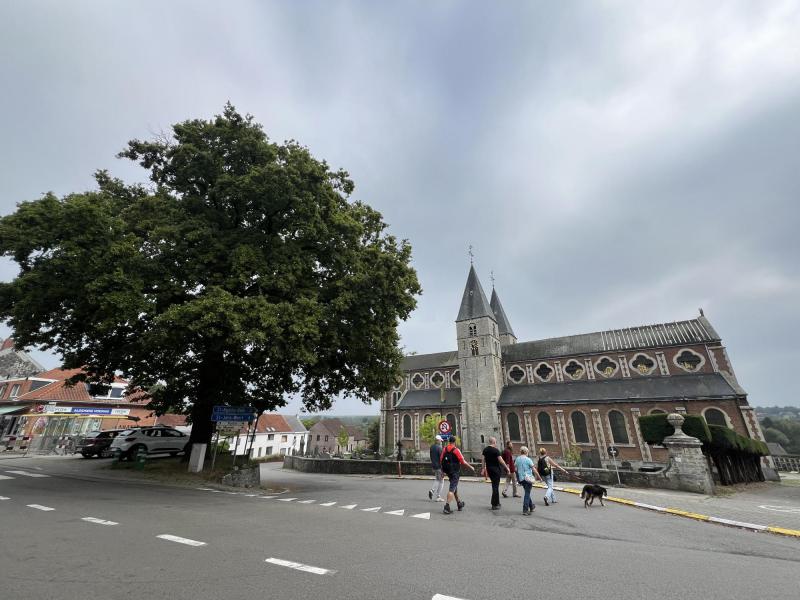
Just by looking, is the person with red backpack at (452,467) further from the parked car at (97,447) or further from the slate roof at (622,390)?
the slate roof at (622,390)

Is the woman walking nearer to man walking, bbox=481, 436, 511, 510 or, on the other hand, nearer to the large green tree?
man walking, bbox=481, 436, 511, 510

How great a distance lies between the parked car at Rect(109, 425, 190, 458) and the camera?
18.0 metres

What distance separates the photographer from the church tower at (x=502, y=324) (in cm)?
5349

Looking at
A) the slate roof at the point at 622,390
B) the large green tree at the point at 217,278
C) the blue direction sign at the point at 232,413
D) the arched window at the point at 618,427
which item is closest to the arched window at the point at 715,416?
the slate roof at the point at 622,390

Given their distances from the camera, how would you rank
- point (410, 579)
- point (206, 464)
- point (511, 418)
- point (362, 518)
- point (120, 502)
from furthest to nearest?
point (511, 418) → point (206, 464) → point (120, 502) → point (362, 518) → point (410, 579)

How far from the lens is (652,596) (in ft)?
13.4

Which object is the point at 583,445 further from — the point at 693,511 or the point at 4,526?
the point at 4,526

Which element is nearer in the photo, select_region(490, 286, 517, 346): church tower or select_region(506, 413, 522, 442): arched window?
select_region(506, 413, 522, 442): arched window

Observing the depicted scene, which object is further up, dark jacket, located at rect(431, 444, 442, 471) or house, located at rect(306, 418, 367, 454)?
house, located at rect(306, 418, 367, 454)

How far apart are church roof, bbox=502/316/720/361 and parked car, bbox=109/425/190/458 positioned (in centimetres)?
3706

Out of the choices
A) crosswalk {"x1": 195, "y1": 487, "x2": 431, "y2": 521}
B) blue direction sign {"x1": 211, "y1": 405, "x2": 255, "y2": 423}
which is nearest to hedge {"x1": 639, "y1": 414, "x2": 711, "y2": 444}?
crosswalk {"x1": 195, "y1": 487, "x2": 431, "y2": 521}

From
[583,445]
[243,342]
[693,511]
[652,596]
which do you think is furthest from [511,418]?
[652,596]

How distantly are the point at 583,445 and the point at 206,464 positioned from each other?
34594 millimetres

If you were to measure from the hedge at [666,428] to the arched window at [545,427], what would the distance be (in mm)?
21896
